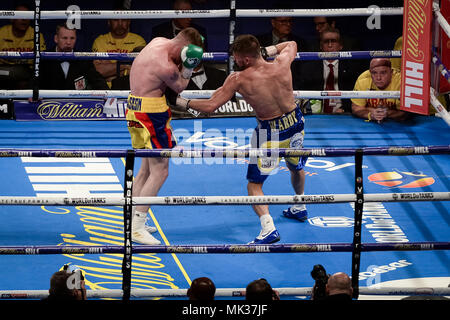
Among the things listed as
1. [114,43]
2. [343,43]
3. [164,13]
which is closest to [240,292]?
[164,13]

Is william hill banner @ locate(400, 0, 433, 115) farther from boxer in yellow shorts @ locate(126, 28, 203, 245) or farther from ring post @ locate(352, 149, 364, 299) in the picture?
ring post @ locate(352, 149, 364, 299)

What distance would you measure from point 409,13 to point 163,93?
2511mm

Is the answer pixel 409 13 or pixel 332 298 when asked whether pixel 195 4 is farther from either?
pixel 332 298

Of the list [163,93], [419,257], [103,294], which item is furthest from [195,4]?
[103,294]

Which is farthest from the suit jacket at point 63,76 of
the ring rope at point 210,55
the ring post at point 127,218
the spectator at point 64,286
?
the spectator at point 64,286

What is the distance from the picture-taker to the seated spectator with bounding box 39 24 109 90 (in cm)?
812

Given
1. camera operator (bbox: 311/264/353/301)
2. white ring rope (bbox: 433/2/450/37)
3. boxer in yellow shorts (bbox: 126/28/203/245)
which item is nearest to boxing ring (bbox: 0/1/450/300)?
boxer in yellow shorts (bbox: 126/28/203/245)

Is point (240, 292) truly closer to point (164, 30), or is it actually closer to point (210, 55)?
point (210, 55)

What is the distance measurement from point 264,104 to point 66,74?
3302 millimetres

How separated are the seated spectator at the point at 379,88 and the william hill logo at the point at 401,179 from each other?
1.38 meters

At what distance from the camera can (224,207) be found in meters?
6.10

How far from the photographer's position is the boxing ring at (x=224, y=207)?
403 centimetres

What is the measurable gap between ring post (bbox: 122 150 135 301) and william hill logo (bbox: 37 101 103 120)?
13.7 ft

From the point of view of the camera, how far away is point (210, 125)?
8.02 meters
